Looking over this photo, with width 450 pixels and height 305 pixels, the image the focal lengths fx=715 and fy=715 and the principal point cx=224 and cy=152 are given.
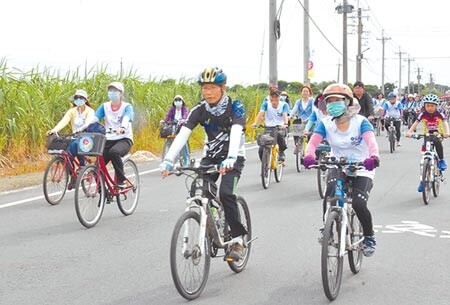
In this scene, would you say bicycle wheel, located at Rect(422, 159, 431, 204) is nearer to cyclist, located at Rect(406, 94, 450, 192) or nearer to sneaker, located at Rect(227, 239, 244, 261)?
cyclist, located at Rect(406, 94, 450, 192)

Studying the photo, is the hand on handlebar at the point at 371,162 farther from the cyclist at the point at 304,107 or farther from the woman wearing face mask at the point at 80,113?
the cyclist at the point at 304,107

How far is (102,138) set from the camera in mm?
9352

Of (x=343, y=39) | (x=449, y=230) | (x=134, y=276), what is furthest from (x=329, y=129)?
(x=343, y=39)

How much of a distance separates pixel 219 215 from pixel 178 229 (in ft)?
2.95

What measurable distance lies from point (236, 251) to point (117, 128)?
12.8 feet

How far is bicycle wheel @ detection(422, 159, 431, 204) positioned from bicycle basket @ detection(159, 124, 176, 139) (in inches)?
248

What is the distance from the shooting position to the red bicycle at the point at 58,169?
33.5 feet

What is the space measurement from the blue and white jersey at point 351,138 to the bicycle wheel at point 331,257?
0.77 metres

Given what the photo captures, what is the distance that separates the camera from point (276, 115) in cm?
1421

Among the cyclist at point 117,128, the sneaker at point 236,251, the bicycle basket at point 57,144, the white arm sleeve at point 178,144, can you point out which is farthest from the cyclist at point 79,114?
the sneaker at point 236,251

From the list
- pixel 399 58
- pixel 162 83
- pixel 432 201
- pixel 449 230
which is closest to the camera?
pixel 449 230

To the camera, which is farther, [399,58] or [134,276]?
[399,58]

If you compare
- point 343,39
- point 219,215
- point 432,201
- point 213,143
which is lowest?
point 432,201

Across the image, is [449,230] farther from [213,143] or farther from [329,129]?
[213,143]
